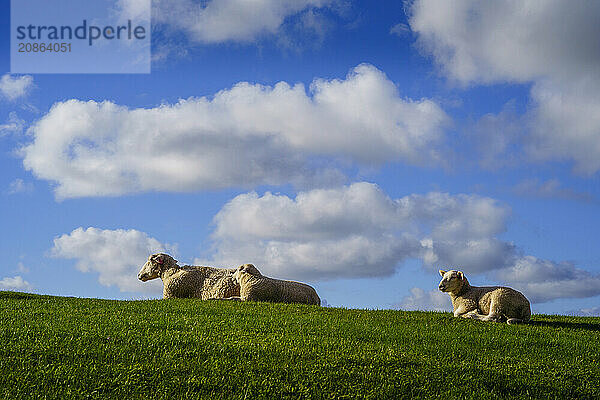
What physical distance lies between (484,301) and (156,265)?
12.0 m

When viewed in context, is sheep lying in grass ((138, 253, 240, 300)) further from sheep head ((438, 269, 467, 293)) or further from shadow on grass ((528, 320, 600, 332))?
shadow on grass ((528, 320, 600, 332))

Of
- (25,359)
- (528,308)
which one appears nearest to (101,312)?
(25,359)

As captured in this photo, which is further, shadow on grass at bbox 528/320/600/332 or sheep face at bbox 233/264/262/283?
sheep face at bbox 233/264/262/283

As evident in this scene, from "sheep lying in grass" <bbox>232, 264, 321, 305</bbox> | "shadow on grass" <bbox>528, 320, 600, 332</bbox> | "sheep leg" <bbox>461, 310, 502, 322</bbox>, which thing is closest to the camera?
"sheep leg" <bbox>461, 310, 502, 322</bbox>

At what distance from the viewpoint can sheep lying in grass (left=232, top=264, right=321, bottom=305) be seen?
820 inches

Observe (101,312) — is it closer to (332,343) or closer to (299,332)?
(299,332)

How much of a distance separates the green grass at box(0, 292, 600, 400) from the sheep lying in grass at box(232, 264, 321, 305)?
3.83 m

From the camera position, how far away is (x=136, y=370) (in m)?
10.4

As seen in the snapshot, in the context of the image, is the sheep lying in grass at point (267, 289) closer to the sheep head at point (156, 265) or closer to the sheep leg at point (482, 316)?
the sheep head at point (156, 265)

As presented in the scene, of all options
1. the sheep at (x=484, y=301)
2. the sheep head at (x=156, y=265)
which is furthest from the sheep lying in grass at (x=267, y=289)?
the sheep at (x=484, y=301)

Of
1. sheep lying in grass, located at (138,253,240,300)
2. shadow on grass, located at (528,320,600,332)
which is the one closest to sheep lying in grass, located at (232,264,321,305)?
sheep lying in grass, located at (138,253,240,300)

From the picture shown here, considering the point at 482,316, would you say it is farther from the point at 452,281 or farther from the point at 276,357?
the point at 276,357

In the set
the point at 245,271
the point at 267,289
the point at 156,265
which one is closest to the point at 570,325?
the point at 267,289

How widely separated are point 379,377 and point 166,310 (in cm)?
826
